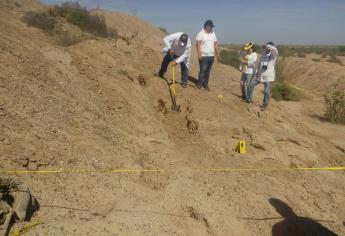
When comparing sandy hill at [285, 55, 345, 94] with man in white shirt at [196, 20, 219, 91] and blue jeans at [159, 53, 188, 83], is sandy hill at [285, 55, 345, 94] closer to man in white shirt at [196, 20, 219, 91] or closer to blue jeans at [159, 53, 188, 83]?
man in white shirt at [196, 20, 219, 91]

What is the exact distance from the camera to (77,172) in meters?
4.89

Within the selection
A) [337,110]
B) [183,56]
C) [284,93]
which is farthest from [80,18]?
[337,110]

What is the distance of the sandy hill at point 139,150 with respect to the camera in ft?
15.0

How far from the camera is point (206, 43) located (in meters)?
8.05

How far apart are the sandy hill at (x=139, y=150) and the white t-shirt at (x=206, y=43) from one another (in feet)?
2.75

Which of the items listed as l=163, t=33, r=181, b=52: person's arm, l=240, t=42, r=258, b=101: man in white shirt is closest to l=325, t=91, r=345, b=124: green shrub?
l=240, t=42, r=258, b=101: man in white shirt

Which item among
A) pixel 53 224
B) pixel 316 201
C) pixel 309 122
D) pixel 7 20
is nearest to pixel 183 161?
pixel 316 201

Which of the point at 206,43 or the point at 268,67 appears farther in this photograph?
the point at 268,67

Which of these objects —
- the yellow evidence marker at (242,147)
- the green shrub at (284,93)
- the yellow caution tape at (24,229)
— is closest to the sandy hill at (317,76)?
the green shrub at (284,93)

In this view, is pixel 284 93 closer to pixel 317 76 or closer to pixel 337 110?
pixel 337 110

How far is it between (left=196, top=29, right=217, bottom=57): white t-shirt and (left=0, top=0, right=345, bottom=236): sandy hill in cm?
84

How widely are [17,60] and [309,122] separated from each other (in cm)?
695

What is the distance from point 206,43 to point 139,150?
3.18m

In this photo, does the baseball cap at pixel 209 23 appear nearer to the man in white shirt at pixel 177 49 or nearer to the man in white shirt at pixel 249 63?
the man in white shirt at pixel 177 49
